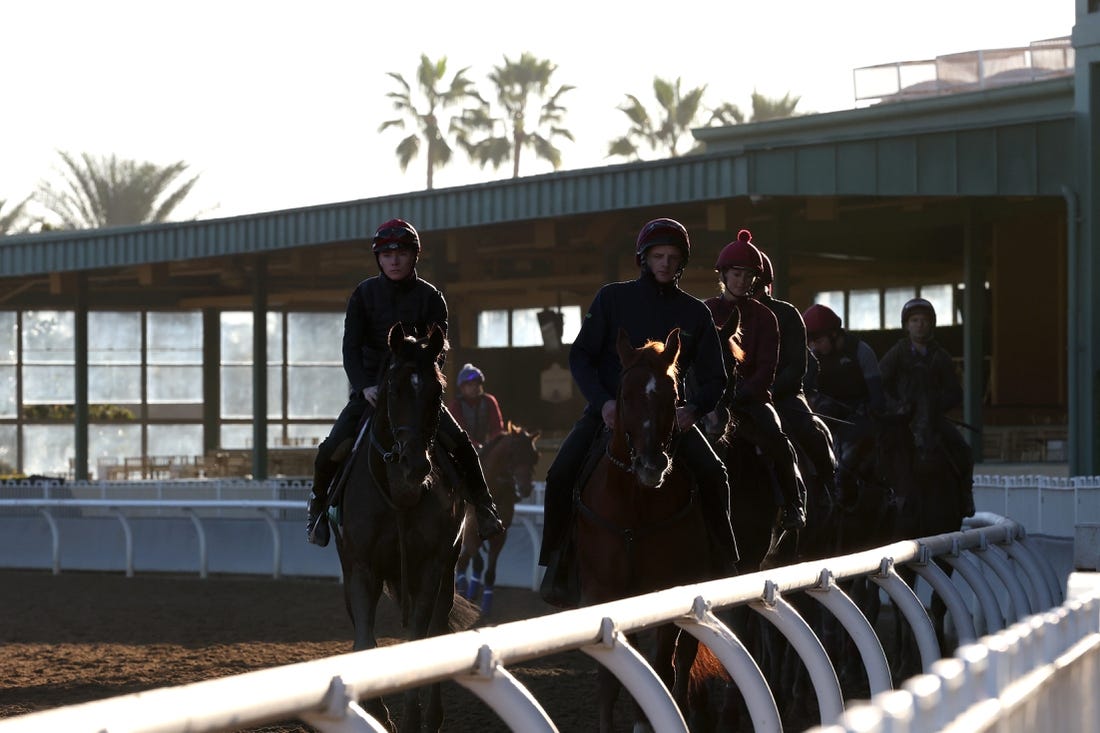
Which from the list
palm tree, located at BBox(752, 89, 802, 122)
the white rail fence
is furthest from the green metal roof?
palm tree, located at BBox(752, 89, 802, 122)

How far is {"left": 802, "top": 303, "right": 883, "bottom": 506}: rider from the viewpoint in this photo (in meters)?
12.4

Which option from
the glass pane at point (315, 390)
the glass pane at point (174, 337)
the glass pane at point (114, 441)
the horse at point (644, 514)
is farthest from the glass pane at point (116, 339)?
the horse at point (644, 514)

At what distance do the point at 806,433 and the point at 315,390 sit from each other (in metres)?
38.3

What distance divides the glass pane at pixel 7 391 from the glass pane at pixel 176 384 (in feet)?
11.8

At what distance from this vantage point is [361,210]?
2916 centimetres

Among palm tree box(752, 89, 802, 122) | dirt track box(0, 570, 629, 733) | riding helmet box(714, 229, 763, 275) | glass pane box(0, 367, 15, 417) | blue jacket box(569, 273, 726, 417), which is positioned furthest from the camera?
palm tree box(752, 89, 802, 122)

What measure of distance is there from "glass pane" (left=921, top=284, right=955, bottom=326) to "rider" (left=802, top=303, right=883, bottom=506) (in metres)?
25.4

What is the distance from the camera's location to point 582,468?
792 centimetres

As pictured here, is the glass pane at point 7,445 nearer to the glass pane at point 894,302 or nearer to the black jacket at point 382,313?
the glass pane at point 894,302

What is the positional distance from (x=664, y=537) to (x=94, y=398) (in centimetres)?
4254

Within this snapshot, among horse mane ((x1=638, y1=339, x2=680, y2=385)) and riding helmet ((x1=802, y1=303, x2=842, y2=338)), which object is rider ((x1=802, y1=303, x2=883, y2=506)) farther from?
horse mane ((x1=638, y1=339, x2=680, y2=385))

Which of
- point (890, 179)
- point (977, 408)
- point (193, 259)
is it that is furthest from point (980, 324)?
point (193, 259)

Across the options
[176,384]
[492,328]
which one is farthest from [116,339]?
[492,328]

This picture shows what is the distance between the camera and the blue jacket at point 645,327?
319 inches
